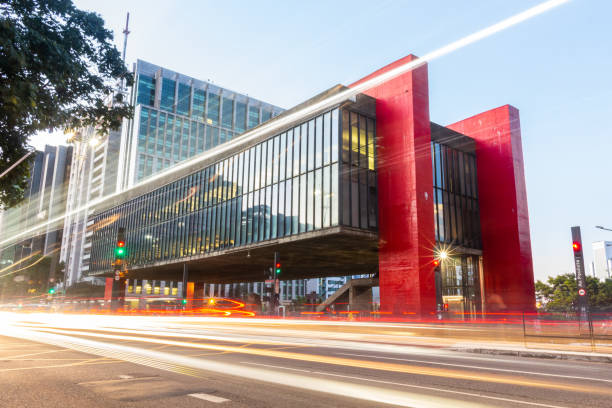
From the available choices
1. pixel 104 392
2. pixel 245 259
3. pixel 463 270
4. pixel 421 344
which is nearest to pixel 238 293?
pixel 245 259

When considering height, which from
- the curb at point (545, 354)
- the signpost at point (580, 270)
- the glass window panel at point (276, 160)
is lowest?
the curb at point (545, 354)

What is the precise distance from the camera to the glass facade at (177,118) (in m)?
119

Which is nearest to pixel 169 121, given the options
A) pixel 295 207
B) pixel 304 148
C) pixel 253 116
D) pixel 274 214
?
pixel 253 116

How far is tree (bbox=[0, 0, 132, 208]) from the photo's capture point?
375 inches

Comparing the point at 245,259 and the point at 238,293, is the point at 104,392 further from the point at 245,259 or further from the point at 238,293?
the point at 238,293

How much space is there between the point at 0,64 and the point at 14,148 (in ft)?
13.3

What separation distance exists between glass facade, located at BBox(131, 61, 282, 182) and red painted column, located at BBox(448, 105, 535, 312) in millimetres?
81782

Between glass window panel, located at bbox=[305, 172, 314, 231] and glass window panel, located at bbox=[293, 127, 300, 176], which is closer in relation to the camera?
glass window panel, located at bbox=[305, 172, 314, 231]

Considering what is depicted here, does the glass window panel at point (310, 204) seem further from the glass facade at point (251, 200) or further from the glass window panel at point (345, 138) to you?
the glass window panel at point (345, 138)

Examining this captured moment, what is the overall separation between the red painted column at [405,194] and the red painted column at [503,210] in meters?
10.8

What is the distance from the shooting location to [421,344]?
17.0m

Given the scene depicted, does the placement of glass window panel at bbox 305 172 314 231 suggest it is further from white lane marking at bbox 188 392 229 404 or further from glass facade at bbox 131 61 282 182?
glass facade at bbox 131 61 282 182

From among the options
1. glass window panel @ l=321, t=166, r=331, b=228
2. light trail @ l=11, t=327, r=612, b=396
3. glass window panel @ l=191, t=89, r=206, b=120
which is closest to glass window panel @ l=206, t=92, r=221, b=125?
glass window panel @ l=191, t=89, r=206, b=120

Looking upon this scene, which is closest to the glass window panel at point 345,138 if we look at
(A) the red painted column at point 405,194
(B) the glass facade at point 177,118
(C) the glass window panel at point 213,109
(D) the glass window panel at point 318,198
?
(D) the glass window panel at point 318,198
